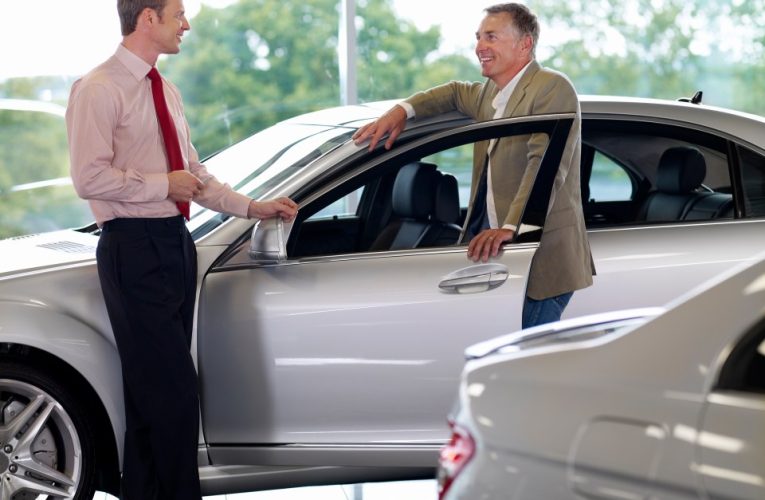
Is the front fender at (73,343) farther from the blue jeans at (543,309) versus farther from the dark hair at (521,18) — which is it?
the dark hair at (521,18)

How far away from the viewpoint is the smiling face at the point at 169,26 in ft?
11.6

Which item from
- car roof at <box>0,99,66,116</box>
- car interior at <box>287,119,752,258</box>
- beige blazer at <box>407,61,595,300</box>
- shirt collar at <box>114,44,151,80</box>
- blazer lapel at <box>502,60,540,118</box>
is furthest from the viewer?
car roof at <box>0,99,66,116</box>

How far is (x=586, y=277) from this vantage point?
150 inches

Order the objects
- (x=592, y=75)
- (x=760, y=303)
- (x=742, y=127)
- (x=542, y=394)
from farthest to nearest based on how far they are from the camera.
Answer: (x=592, y=75)
(x=742, y=127)
(x=542, y=394)
(x=760, y=303)

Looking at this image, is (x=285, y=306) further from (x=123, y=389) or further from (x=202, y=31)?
(x=202, y=31)

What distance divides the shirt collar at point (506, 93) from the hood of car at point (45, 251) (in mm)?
1353

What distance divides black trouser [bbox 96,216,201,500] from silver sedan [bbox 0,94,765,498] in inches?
3.9

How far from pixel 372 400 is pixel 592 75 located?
21.6 ft

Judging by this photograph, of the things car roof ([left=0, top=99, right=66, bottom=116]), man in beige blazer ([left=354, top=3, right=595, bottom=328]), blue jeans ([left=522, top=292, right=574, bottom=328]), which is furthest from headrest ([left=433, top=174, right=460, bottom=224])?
car roof ([left=0, top=99, right=66, bottom=116])

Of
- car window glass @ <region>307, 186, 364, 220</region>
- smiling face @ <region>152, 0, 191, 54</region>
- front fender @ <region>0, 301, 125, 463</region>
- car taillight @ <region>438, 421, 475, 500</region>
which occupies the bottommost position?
front fender @ <region>0, 301, 125, 463</region>

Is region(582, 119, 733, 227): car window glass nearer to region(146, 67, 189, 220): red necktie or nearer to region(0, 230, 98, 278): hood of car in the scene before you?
region(146, 67, 189, 220): red necktie

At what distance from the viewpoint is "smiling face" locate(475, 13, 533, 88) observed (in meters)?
3.99

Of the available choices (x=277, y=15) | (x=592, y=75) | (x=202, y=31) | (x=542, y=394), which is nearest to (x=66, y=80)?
(x=202, y=31)

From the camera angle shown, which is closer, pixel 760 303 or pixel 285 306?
pixel 760 303
